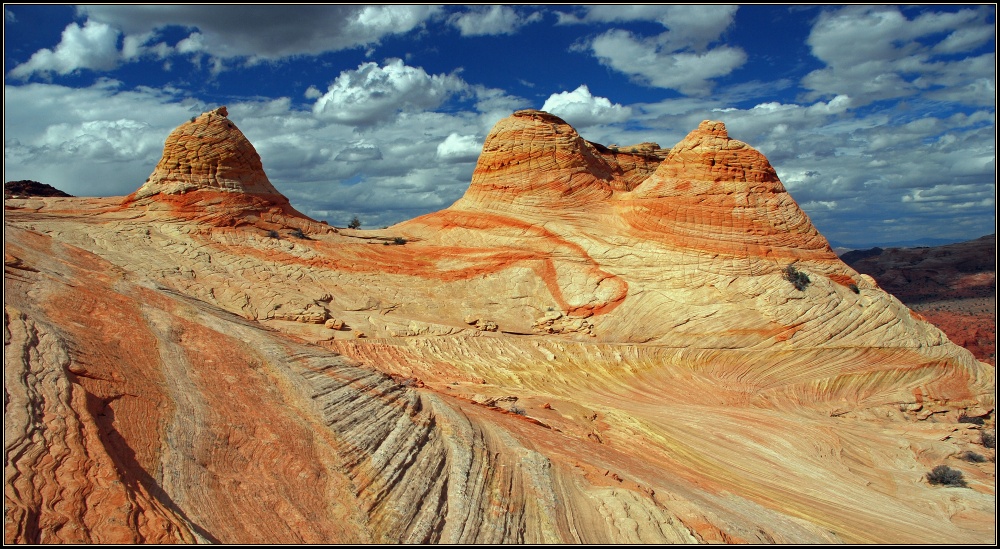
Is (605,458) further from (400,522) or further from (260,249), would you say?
(260,249)

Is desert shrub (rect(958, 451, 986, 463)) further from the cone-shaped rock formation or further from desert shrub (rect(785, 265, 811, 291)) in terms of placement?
the cone-shaped rock formation

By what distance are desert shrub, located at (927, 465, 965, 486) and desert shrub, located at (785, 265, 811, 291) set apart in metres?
7.59

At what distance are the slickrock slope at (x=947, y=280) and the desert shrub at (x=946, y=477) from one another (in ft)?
95.5

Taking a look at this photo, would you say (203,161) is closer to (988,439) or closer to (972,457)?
(972,457)

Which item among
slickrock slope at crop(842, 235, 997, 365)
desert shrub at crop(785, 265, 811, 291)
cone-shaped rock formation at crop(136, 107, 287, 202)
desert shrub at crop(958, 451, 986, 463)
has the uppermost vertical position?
cone-shaped rock formation at crop(136, 107, 287, 202)

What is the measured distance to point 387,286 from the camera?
21.7 metres

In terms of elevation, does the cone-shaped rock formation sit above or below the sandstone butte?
above

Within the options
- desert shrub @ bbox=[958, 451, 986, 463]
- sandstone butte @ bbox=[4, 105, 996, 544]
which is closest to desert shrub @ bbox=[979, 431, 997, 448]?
sandstone butte @ bbox=[4, 105, 996, 544]

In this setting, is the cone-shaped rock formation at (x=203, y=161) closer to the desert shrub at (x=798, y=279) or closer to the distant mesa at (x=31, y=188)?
the distant mesa at (x=31, y=188)

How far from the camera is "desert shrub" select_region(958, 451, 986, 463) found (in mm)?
15555

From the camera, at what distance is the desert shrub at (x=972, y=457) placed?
15.6m

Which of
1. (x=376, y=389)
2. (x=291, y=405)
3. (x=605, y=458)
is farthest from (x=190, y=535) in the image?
(x=605, y=458)

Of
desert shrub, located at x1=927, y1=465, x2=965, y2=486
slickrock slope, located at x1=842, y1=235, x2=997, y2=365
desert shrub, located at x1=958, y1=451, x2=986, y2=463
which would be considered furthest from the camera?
slickrock slope, located at x1=842, y1=235, x2=997, y2=365

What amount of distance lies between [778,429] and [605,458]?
260 inches
